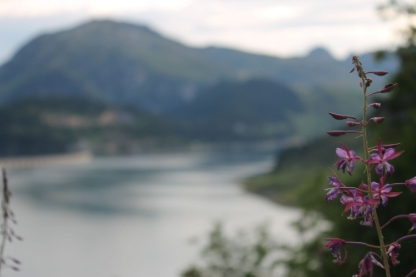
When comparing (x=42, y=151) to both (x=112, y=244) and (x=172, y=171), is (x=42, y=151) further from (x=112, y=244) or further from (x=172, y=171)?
(x=112, y=244)

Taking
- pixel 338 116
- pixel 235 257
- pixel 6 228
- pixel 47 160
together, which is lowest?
pixel 47 160

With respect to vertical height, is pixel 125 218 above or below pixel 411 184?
below

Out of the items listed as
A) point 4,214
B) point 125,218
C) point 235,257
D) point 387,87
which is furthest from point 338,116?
point 125,218

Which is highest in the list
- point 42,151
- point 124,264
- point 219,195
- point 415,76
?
point 415,76

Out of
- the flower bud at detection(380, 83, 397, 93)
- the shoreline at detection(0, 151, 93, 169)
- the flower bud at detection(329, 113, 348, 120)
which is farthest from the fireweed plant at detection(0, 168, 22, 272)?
the shoreline at detection(0, 151, 93, 169)

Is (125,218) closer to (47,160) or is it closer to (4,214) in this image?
(4,214)

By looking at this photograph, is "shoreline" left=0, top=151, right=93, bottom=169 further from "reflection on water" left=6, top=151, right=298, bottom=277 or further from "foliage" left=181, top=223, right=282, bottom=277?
"foliage" left=181, top=223, right=282, bottom=277

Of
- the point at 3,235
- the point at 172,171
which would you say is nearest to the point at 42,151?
the point at 172,171

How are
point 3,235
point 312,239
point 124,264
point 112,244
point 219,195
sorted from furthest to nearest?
point 219,195
point 112,244
point 124,264
point 312,239
point 3,235
